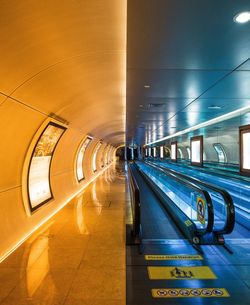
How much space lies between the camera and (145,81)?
494 centimetres

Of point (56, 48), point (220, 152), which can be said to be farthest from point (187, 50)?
point (220, 152)

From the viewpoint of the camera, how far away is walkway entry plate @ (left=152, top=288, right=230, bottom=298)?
10.6 ft

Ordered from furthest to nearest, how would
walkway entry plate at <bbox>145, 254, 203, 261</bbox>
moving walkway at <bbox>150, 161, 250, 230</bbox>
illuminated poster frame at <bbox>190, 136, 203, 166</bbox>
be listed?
1. illuminated poster frame at <bbox>190, 136, 203, 166</bbox>
2. moving walkway at <bbox>150, 161, 250, 230</bbox>
3. walkway entry plate at <bbox>145, 254, 203, 261</bbox>

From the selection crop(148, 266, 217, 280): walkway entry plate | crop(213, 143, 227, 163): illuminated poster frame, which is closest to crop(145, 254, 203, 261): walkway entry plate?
crop(148, 266, 217, 280): walkway entry plate

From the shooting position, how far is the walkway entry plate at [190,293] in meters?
3.23

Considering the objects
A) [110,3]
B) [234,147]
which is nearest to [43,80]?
[110,3]

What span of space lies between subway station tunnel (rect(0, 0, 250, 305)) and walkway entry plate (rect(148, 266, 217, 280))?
0.05ft

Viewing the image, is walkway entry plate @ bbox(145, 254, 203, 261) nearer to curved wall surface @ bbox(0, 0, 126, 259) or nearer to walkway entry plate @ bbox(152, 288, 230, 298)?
walkway entry plate @ bbox(152, 288, 230, 298)

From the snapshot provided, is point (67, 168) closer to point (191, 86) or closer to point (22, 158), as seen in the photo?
point (22, 158)

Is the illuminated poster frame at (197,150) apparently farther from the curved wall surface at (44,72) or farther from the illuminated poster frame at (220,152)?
the illuminated poster frame at (220,152)

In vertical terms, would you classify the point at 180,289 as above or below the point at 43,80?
below

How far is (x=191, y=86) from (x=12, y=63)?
3.53m

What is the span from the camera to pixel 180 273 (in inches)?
151

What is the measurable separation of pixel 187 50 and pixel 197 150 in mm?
7532
